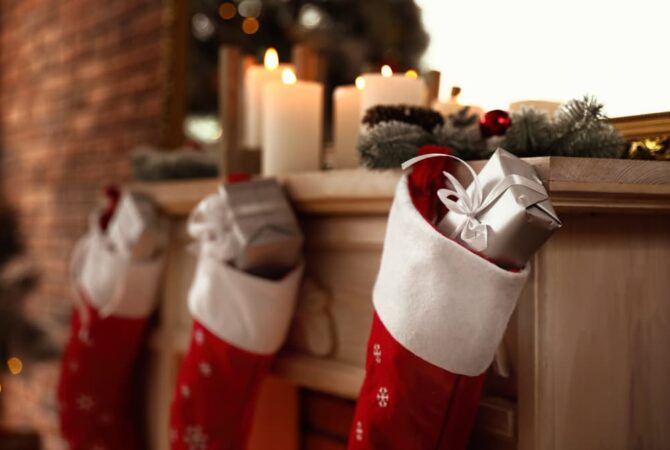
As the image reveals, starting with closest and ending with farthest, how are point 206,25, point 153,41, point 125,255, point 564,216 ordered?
point 564,216, point 125,255, point 206,25, point 153,41

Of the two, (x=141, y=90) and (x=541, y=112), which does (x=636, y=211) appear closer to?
(x=541, y=112)

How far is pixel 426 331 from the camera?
886 mm

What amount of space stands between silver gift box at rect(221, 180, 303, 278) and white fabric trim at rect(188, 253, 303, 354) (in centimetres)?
3

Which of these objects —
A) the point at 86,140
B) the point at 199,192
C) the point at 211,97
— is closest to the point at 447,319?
the point at 199,192

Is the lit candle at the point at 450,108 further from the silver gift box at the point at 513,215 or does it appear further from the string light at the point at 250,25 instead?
the string light at the point at 250,25

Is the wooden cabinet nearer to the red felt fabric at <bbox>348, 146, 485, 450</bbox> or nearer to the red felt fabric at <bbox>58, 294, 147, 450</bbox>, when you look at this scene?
the red felt fabric at <bbox>348, 146, 485, 450</bbox>

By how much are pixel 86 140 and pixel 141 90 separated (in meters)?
0.47

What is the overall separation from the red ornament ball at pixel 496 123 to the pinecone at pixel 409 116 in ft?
0.28

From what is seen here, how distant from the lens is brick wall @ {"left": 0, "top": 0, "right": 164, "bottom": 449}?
231cm

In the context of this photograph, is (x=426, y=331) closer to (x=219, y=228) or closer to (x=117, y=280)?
(x=219, y=228)

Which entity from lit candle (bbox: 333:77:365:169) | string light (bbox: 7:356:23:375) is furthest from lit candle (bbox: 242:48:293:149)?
string light (bbox: 7:356:23:375)

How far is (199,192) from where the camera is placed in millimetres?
1536

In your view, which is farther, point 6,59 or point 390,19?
point 6,59

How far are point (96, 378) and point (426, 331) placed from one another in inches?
45.9
